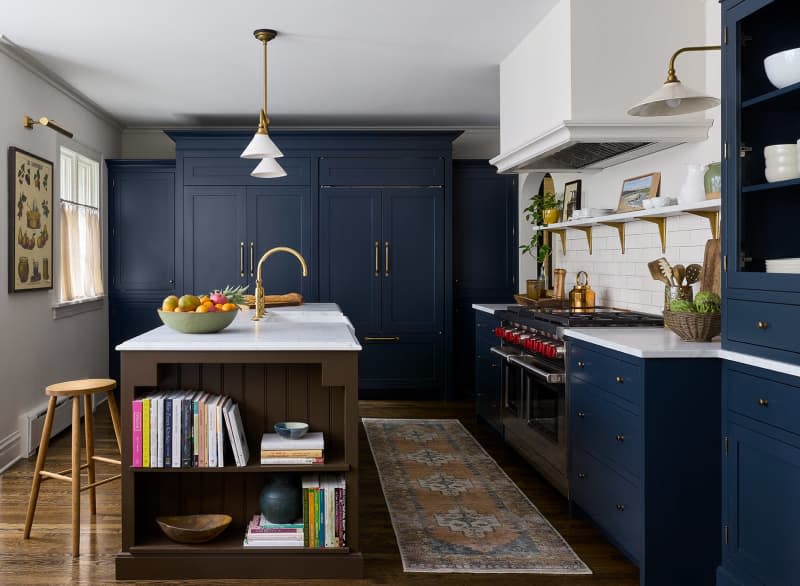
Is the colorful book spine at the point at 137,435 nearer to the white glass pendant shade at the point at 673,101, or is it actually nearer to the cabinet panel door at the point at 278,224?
the white glass pendant shade at the point at 673,101

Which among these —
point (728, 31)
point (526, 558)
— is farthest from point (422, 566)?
point (728, 31)

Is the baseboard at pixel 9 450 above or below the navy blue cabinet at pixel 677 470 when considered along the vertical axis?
below

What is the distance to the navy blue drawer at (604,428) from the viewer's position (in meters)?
2.89

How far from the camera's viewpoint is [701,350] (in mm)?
2752

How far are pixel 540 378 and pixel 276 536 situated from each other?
166 centimetres

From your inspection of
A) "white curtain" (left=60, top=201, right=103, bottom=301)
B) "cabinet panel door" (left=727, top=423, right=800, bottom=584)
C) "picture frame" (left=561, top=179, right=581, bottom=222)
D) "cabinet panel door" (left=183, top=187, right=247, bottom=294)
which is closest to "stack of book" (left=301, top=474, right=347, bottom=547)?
"cabinet panel door" (left=727, top=423, right=800, bottom=584)

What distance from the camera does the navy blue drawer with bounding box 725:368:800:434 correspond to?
2.32 m

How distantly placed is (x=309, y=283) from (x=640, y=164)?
11.2 ft

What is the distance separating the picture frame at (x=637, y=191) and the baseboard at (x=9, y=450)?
410 centimetres

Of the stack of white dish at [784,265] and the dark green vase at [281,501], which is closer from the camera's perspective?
Answer: the stack of white dish at [784,265]

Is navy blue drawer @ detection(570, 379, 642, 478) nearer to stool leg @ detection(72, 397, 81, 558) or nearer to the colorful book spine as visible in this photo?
the colorful book spine

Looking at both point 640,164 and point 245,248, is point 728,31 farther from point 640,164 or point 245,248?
point 245,248

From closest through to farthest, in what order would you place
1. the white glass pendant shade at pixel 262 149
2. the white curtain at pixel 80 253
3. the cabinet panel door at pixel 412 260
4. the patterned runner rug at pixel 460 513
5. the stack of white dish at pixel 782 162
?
the stack of white dish at pixel 782 162 < the patterned runner rug at pixel 460 513 < the white glass pendant shade at pixel 262 149 < the white curtain at pixel 80 253 < the cabinet panel door at pixel 412 260

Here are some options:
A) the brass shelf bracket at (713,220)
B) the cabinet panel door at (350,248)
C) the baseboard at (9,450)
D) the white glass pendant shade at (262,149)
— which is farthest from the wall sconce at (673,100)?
the baseboard at (9,450)
